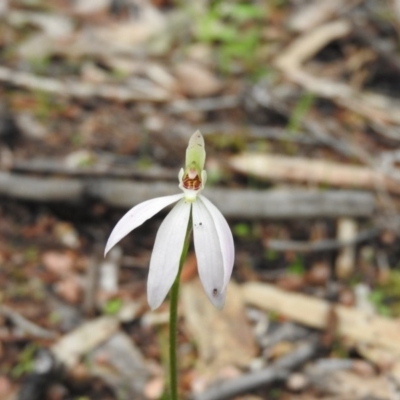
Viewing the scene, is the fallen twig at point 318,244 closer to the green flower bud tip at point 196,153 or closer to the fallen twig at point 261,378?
the fallen twig at point 261,378

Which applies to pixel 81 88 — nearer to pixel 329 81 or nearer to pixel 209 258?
pixel 329 81

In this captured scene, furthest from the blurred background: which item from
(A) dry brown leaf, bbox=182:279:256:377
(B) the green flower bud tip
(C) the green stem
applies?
(B) the green flower bud tip

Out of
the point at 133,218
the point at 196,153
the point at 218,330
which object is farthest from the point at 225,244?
the point at 218,330

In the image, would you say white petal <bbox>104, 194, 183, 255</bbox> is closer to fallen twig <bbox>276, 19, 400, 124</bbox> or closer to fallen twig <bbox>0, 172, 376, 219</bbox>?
fallen twig <bbox>0, 172, 376, 219</bbox>

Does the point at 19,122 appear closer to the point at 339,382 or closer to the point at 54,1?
the point at 54,1

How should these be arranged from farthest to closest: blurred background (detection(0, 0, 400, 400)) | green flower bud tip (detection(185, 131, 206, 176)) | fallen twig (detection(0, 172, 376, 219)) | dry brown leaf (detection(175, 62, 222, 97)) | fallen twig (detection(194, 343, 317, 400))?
dry brown leaf (detection(175, 62, 222, 97)) < fallen twig (detection(0, 172, 376, 219)) < blurred background (detection(0, 0, 400, 400)) < fallen twig (detection(194, 343, 317, 400)) < green flower bud tip (detection(185, 131, 206, 176))

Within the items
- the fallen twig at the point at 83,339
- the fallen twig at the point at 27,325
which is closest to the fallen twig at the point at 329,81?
the fallen twig at the point at 83,339
